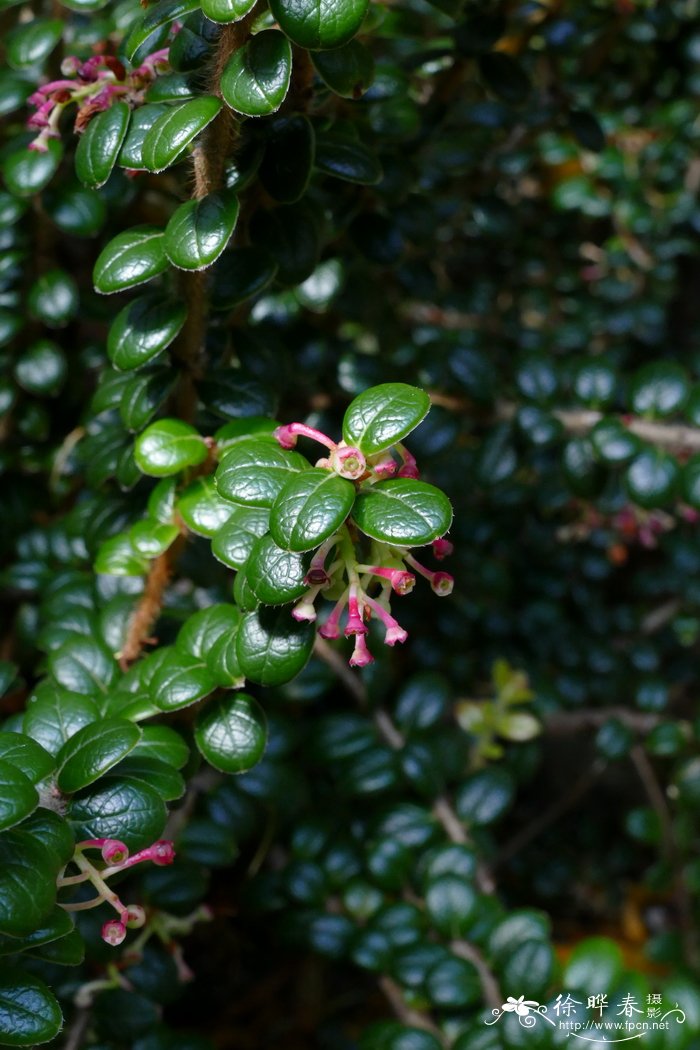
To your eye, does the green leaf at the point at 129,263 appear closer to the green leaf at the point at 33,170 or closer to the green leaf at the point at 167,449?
the green leaf at the point at 167,449

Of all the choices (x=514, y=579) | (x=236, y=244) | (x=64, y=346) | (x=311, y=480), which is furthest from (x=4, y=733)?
(x=514, y=579)

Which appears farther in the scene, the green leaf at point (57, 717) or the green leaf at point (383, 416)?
the green leaf at point (57, 717)

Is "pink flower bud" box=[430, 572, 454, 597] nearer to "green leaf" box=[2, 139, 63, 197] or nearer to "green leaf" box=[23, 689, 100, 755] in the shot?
"green leaf" box=[23, 689, 100, 755]

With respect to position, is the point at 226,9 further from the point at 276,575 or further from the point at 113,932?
the point at 113,932

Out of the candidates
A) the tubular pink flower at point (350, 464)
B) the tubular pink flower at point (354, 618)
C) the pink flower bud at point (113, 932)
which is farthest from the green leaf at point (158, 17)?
the pink flower bud at point (113, 932)

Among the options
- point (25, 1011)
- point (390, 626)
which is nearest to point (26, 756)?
point (25, 1011)

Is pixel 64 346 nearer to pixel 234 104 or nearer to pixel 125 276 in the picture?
pixel 125 276

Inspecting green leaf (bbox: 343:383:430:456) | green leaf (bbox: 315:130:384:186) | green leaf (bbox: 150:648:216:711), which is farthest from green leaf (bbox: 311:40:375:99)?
green leaf (bbox: 150:648:216:711)
